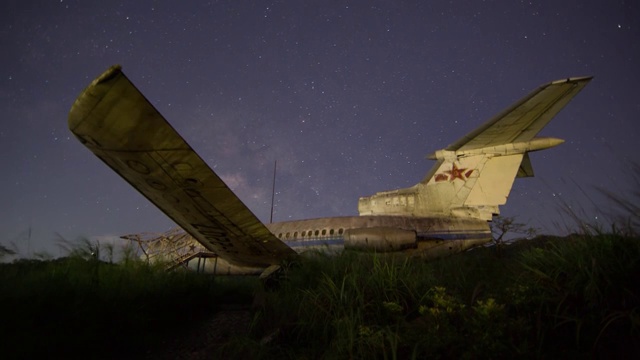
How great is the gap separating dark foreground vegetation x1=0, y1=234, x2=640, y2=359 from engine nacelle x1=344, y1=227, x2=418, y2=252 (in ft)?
13.1

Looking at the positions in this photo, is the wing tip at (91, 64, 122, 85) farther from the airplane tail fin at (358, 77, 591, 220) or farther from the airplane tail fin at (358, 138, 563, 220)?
the airplane tail fin at (358, 138, 563, 220)

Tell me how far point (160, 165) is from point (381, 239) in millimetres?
6898

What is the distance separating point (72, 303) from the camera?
3.96 metres

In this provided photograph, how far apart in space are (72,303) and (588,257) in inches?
227

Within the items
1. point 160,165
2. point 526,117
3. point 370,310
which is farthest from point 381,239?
point 160,165

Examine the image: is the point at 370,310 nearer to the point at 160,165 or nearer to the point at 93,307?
the point at 93,307

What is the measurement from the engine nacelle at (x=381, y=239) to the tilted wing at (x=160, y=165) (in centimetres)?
325

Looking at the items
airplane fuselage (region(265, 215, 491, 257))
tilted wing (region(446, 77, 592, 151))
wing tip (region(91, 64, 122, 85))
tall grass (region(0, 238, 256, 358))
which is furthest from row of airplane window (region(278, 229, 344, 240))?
wing tip (region(91, 64, 122, 85))

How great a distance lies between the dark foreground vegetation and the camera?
100.0 inches

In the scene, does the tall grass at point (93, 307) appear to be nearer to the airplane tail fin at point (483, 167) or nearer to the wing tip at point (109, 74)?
the wing tip at point (109, 74)

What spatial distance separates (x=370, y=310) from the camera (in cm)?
368

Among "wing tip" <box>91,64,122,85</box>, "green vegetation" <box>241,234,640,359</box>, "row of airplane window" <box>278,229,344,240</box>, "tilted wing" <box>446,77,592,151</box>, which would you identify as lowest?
"green vegetation" <box>241,234,640,359</box>

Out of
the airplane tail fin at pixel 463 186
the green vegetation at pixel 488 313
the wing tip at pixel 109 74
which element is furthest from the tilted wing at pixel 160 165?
the airplane tail fin at pixel 463 186

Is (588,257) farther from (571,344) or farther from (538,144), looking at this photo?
(538,144)
